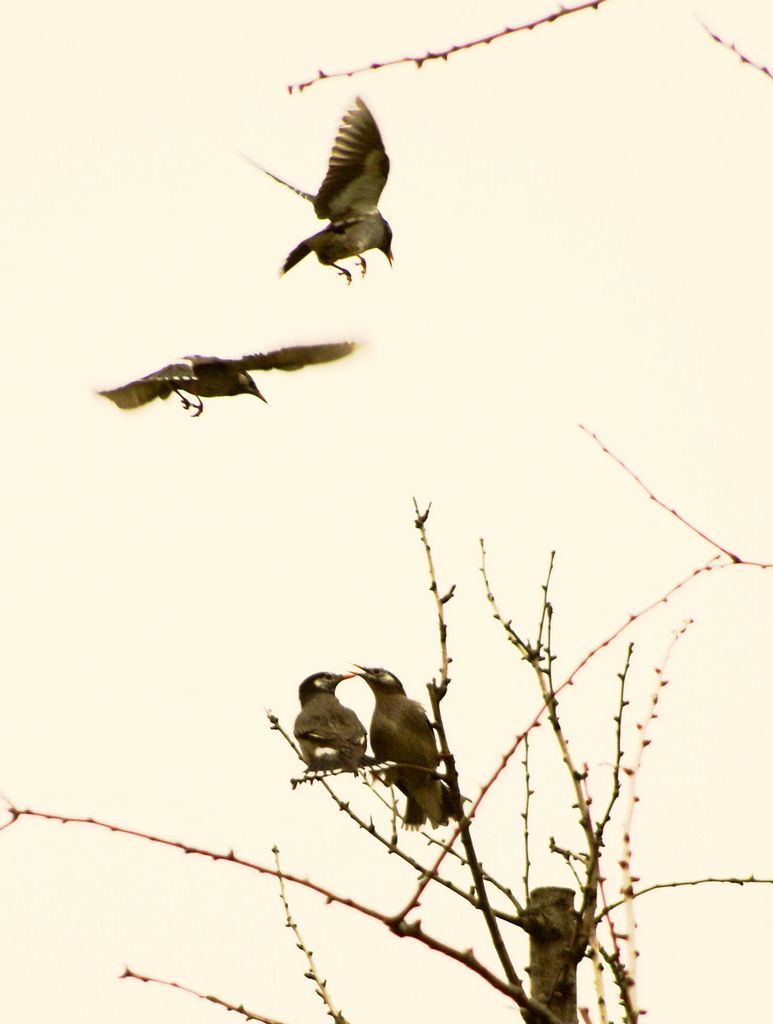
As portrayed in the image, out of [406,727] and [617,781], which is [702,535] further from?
[406,727]

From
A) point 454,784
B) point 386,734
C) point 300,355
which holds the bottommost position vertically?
point 454,784

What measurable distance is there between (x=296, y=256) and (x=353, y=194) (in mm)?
888

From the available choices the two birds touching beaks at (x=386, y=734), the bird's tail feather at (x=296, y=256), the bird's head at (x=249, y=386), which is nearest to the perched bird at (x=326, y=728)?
the two birds touching beaks at (x=386, y=734)

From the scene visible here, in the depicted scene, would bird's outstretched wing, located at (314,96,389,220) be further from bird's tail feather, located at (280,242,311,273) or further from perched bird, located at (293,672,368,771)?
perched bird, located at (293,672,368,771)

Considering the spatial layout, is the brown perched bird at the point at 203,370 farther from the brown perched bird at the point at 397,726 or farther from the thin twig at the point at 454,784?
the thin twig at the point at 454,784

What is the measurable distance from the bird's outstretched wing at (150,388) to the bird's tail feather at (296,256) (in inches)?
31.0

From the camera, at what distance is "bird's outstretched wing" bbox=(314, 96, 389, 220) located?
27.5 ft

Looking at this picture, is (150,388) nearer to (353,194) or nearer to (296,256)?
(296,256)

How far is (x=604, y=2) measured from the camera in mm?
2828

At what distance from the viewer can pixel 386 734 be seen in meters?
7.81

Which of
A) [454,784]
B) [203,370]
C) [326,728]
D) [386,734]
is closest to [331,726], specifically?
[326,728]

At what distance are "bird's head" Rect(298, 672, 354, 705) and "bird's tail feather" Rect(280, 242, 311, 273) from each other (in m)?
2.12

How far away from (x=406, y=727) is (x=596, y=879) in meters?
4.71

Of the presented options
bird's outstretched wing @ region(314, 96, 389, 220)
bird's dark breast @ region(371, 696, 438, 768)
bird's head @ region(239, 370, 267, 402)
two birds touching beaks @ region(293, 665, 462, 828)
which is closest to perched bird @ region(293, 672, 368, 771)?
two birds touching beaks @ region(293, 665, 462, 828)
